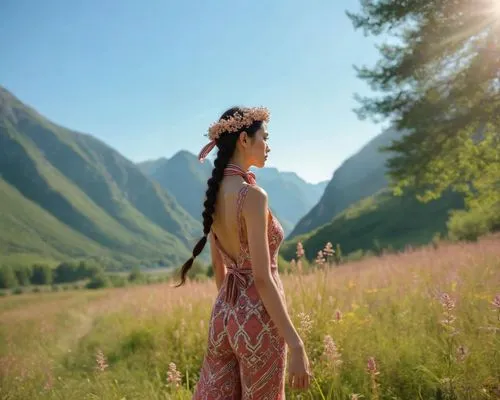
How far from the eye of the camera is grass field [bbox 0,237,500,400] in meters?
3.39

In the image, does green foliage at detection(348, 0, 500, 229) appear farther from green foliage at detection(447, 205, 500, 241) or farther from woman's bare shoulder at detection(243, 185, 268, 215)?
woman's bare shoulder at detection(243, 185, 268, 215)

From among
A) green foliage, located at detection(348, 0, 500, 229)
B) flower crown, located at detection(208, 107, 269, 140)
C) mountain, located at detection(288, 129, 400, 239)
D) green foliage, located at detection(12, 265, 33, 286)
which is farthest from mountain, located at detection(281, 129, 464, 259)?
green foliage, located at detection(12, 265, 33, 286)

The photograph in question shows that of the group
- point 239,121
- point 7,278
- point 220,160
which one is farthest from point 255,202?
point 7,278

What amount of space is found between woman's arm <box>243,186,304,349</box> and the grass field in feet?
2.06

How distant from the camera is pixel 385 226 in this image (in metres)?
66.6

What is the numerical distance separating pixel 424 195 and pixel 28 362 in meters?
12.5

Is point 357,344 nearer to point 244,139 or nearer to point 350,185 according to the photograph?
point 244,139

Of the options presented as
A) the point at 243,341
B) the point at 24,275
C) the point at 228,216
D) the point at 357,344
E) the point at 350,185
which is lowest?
the point at 24,275

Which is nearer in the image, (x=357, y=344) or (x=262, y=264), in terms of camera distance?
(x=262, y=264)

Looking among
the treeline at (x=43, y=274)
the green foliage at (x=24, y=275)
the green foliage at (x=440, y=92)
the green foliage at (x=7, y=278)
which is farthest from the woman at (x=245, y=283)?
the green foliage at (x=24, y=275)

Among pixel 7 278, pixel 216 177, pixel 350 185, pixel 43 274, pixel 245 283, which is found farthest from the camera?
pixel 350 185

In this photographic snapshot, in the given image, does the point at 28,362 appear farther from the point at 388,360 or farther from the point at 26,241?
the point at 26,241

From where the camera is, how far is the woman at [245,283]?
2.03 m

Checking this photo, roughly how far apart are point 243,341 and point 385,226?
68290mm
